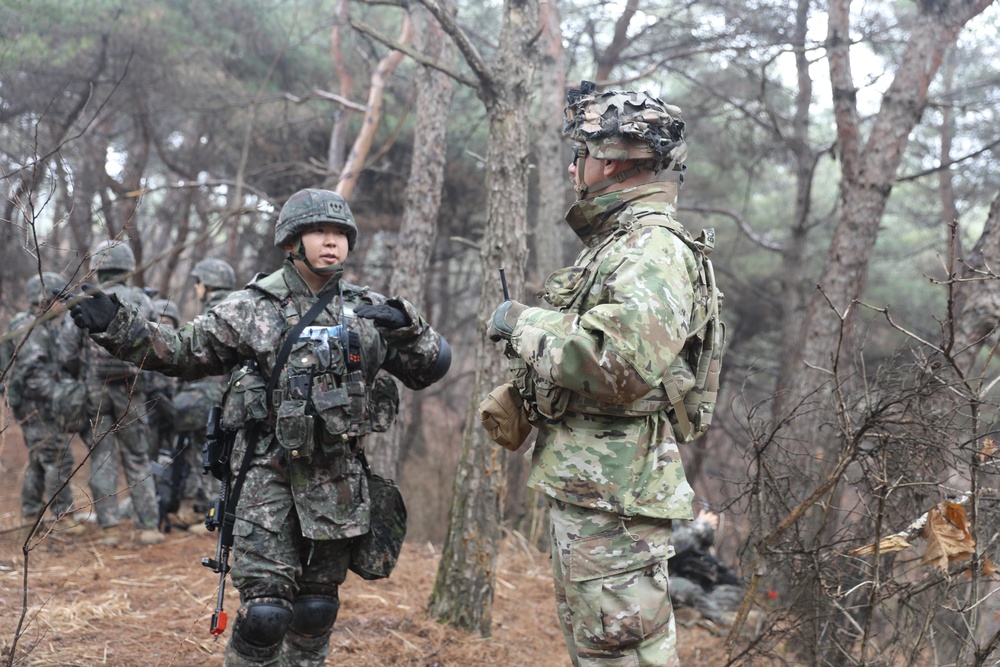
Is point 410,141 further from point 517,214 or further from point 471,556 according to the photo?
point 471,556

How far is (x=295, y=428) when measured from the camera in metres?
3.21

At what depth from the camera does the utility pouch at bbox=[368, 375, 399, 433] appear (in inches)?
141

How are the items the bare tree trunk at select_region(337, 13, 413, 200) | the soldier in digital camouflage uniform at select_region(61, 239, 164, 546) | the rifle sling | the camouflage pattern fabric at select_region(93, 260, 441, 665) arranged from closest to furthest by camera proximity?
the camouflage pattern fabric at select_region(93, 260, 441, 665)
the rifle sling
the soldier in digital camouflage uniform at select_region(61, 239, 164, 546)
the bare tree trunk at select_region(337, 13, 413, 200)

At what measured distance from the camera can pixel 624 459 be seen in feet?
8.92

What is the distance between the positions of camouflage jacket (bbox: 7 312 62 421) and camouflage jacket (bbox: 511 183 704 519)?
249 inches

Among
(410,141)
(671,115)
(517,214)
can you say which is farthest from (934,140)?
(671,115)

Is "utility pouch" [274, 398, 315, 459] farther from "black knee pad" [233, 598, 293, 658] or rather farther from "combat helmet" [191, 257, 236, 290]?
"combat helmet" [191, 257, 236, 290]

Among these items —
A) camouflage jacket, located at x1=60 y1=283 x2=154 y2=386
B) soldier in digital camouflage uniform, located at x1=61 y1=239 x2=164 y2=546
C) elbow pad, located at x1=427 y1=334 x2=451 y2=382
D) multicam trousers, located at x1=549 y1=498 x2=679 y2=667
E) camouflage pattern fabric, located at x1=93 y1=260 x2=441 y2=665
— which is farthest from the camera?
soldier in digital camouflage uniform, located at x1=61 y1=239 x2=164 y2=546

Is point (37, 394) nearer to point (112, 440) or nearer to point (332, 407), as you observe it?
point (112, 440)

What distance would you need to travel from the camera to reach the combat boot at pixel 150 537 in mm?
7105

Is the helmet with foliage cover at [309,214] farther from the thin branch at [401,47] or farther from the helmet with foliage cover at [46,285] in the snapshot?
the helmet with foliage cover at [46,285]

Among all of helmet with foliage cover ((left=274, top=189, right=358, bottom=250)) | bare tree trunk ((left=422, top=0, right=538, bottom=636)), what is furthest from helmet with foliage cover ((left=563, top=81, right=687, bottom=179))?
bare tree trunk ((left=422, top=0, right=538, bottom=636))

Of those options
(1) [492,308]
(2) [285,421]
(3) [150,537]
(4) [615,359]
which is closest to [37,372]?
(3) [150,537]

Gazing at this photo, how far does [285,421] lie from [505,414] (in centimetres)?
Answer: 91
